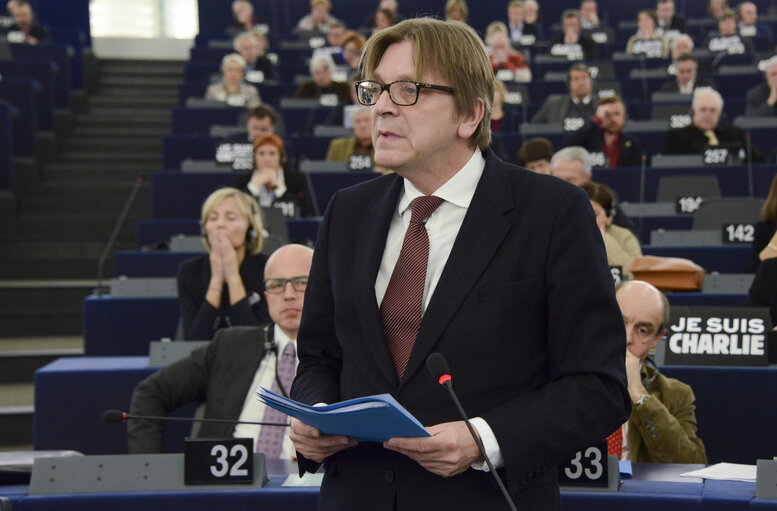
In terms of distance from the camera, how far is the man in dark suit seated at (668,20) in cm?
1175

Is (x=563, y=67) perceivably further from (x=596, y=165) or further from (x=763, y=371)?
(x=763, y=371)

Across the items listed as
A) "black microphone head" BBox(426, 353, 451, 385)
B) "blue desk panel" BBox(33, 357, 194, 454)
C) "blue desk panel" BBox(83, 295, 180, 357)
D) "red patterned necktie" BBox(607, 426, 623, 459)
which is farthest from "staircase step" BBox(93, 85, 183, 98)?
"black microphone head" BBox(426, 353, 451, 385)

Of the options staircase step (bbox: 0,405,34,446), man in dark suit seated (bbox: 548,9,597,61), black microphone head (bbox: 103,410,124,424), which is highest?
man in dark suit seated (bbox: 548,9,597,61)

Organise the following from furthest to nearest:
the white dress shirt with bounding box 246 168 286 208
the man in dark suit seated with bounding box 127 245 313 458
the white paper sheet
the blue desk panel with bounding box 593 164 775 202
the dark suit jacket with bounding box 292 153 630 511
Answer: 1. the blue desk panel with bounding box 593 164 775 202
2. the white dress shirt with bounding box 246 168 286 208
3. the man in dark suit seated with bounding box 127 245 313 458
4. the white paper sheet
5. the dark suit jacket with bounding box 292 153 630 511

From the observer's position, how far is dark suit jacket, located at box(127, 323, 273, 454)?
312 cm

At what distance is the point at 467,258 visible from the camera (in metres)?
1.38

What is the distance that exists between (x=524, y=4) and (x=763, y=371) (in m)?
9.22

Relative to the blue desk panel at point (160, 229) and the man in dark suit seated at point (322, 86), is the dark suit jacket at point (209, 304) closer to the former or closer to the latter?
the blue desk panel at point (160, 229)

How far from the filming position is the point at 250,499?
2182mm

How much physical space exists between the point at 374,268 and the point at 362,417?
0.76 feet

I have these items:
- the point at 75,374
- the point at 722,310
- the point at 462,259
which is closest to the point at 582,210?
the point at 462,259

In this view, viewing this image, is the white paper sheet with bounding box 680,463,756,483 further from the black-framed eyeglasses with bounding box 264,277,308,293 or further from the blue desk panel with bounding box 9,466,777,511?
the black-framed eyeglasses with bounding box 264,277,308,293

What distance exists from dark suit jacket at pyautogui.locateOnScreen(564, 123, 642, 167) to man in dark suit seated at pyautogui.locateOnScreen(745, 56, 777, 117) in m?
1.18

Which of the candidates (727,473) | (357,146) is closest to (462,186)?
(727,473)
